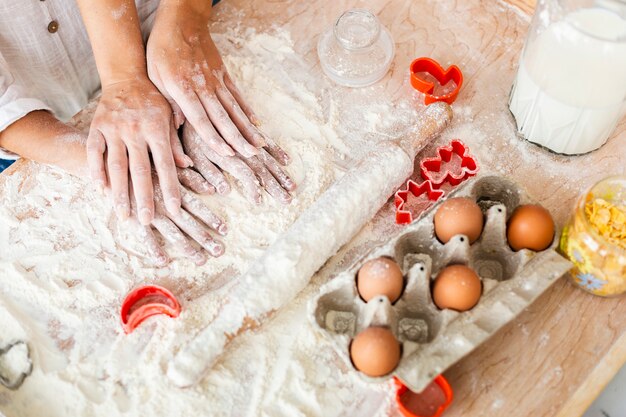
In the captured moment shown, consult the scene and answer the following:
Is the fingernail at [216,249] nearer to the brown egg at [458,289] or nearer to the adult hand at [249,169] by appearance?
the adult hand at [249,169]

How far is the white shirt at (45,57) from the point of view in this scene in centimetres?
136

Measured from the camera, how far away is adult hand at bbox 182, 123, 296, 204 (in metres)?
1.28

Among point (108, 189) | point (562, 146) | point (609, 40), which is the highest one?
point (609, 40)

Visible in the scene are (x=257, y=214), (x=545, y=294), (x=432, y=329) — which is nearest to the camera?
(x=432, y=329)

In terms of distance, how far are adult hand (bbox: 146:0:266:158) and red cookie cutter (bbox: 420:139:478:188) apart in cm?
37

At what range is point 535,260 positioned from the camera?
1.07 m

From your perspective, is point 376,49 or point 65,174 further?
point 376,49

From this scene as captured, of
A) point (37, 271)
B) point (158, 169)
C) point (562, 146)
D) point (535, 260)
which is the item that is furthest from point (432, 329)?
point (37, 271)

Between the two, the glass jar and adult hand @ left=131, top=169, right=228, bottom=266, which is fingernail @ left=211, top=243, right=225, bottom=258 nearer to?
adult hand @ left=131, top=169, right=228, bottom=266

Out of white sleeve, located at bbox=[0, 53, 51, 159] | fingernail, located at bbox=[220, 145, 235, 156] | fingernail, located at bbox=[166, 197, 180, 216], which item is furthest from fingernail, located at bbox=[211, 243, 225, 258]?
white sleeve, located at bbox=[0, 53, 51, 159]

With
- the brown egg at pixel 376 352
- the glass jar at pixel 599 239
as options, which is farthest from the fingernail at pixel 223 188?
the glass jar at pixel 599 239

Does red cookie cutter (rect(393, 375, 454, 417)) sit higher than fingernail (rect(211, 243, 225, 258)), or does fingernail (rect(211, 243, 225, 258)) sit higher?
fingernail (rect(211, 243, 225, 258))

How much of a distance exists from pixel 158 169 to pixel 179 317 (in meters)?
0.33

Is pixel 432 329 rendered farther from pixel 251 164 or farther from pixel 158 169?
pixel 158 169
